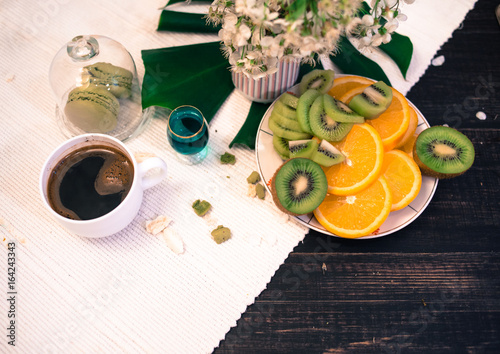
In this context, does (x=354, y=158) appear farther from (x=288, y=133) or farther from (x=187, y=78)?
(x=187, y=78)

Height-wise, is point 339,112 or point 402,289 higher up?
point 339,112

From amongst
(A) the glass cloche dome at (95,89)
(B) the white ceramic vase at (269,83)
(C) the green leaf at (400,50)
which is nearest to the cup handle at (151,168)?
(A) the glass cloche dome at (95,89)

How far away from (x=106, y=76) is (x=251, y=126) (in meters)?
0.40

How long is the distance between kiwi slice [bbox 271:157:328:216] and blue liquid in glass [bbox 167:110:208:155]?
211 millimetres

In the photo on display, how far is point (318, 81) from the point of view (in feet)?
3.43

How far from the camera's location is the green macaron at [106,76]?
1069mm

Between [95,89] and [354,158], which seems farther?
[95,89]

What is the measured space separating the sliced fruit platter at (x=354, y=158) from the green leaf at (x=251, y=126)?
0.19ft

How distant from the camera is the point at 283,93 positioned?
1031mm

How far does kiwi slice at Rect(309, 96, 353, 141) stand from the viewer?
0.94m

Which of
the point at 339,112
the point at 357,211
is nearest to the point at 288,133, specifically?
the point at 339,112

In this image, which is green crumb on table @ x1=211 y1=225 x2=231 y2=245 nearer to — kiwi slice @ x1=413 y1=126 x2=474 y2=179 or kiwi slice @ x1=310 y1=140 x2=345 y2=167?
kiwi slice @ x1=310 y1=140 x2=345 y2=167

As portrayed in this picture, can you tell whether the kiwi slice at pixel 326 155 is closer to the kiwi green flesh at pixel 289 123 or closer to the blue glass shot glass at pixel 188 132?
the kiwi green flesh at pixel 289 123

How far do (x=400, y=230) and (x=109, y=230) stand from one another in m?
0.68
